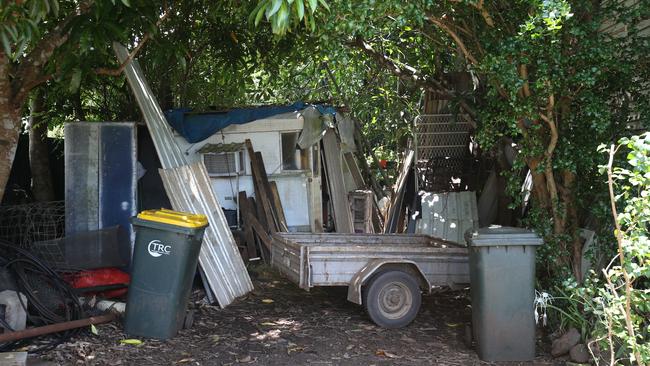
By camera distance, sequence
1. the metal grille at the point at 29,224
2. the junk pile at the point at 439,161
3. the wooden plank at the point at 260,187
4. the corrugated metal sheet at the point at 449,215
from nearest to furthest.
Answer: the metal grille at the point at 29,224, the corrugated metal sheet at the point at 449,215, the wooden plank at the point at 260,187, the junk pile at the point at 439,161

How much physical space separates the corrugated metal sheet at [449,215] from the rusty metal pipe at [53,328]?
5.17 m

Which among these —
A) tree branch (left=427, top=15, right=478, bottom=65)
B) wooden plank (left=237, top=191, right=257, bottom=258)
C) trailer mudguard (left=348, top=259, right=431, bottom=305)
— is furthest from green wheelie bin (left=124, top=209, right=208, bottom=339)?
wooden plank (left=237, top=191, right=257, bottom=258)

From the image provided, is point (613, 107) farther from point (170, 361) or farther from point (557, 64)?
point (170, 361)

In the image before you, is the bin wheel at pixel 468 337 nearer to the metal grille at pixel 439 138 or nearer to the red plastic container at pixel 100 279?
the red plastic container at pixel 100 279

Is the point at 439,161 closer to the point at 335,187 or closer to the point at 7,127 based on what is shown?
the point at 335,187

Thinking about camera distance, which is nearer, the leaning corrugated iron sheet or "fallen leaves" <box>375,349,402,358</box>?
"fallen leaves" <box>375,349,402,358</box>

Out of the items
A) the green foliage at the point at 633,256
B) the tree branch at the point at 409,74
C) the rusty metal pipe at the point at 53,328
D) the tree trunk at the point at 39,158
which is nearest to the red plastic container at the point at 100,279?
the rusty metal pipe at the point at 53,328

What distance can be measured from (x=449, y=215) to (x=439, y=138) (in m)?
1.39

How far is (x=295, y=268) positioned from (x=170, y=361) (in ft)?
5.71

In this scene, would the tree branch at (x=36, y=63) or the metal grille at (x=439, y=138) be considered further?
the metal grille at (x=439, y=138)

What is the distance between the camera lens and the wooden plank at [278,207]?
10.6m

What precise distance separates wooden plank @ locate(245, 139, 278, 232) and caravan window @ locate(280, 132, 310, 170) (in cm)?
59

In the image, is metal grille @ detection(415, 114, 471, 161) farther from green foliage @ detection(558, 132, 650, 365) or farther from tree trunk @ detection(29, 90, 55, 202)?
tree trunk @ detection(29, 90, 55, 202)

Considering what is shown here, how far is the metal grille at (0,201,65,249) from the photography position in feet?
27.0
